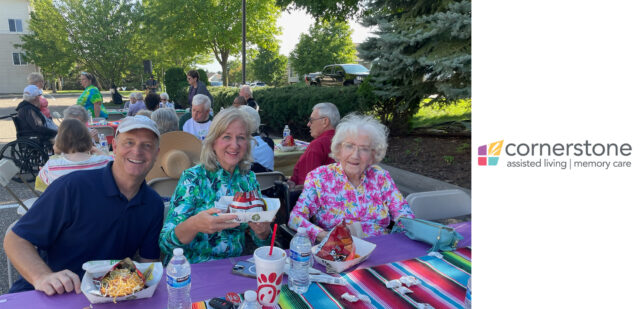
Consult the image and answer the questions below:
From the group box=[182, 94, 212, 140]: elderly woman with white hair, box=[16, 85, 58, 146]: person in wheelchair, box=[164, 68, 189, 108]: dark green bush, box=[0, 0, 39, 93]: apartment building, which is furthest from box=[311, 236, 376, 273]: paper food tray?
box=[0, 0, 39, 93]: apartment building

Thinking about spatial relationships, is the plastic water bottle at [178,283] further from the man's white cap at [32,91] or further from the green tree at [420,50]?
the man's white cap at [32,91]

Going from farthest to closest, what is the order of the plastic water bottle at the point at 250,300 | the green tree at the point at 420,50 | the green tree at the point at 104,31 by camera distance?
the green tree at the point at 104,31 → the green tree at the point at 420,50 → the plastic water bottle at the point at 250,300

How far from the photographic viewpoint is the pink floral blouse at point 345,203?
2865 millimetres

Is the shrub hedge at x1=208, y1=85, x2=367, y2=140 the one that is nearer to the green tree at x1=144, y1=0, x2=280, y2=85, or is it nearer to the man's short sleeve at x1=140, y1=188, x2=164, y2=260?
the man's short sleeve at x1=140, y1=188, x2=164, y2=260

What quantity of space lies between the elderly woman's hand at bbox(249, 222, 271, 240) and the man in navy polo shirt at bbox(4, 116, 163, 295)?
0.55 metres

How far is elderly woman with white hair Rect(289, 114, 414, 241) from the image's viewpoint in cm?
287

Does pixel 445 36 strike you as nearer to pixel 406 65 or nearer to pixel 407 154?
pixel 406 65

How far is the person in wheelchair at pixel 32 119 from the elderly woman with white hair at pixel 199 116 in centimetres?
300

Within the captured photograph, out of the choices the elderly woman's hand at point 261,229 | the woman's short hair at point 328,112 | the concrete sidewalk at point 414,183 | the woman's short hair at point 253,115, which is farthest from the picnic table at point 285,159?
the elderly woman's hand at point 261,229

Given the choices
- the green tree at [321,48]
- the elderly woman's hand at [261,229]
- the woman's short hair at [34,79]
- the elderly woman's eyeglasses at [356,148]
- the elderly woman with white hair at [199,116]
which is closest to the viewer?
the elderly woman's hand at [261,229]
